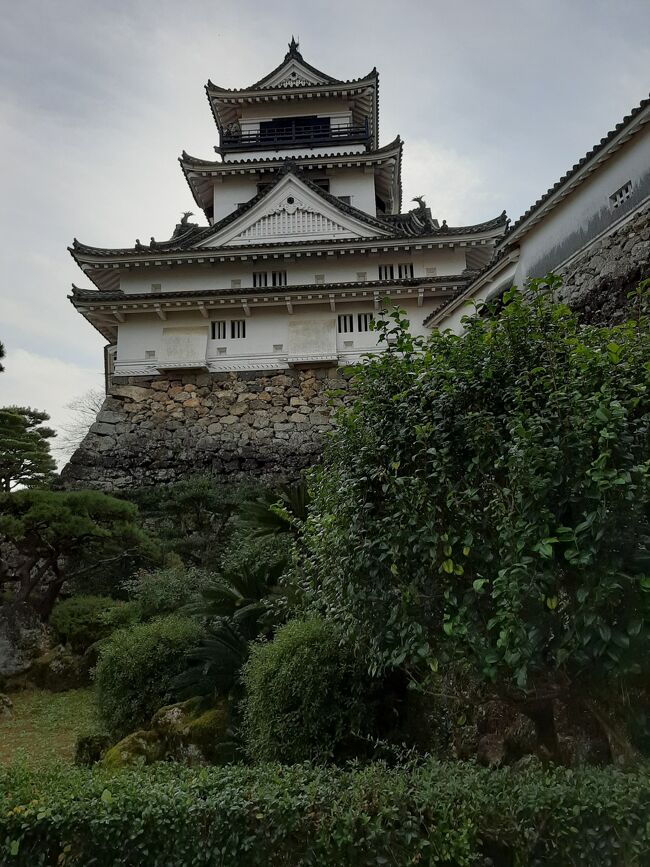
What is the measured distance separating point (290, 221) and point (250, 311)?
3.99 m

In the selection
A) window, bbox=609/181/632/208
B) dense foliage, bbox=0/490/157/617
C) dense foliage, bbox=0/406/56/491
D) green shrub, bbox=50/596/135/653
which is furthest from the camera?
dense foliage, bbox=0/406/56/491

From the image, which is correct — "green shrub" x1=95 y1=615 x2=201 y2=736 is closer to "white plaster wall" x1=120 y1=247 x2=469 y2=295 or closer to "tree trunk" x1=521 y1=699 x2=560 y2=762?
"tree trunk" x1=521 y1=699 x2=560 y2=762

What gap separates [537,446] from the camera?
4.01m

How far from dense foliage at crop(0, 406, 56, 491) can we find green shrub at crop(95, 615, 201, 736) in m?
11.5

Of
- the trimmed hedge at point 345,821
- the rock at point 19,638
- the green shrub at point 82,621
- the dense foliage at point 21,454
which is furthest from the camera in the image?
the dense foliage at point 21,454

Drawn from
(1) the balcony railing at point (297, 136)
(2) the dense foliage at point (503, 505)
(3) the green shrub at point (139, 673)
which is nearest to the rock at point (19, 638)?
(3) the green shrub at point (139, 673)

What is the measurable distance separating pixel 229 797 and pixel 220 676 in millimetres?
4239

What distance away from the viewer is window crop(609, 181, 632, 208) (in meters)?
9.09

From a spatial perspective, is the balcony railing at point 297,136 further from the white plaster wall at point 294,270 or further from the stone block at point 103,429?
the stone block at point 103,429

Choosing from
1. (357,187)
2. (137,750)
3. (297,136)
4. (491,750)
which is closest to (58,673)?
(137,750)

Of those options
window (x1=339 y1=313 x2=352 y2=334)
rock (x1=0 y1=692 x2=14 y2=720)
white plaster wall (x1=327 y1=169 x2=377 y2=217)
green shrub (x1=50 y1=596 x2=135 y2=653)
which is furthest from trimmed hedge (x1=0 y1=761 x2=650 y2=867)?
white plaster wall (x1=327 y1=169 x2=377 y2=217)

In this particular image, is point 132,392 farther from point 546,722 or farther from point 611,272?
point 546,722

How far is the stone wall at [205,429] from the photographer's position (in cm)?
1939

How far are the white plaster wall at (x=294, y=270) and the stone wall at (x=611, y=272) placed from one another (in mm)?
11228
